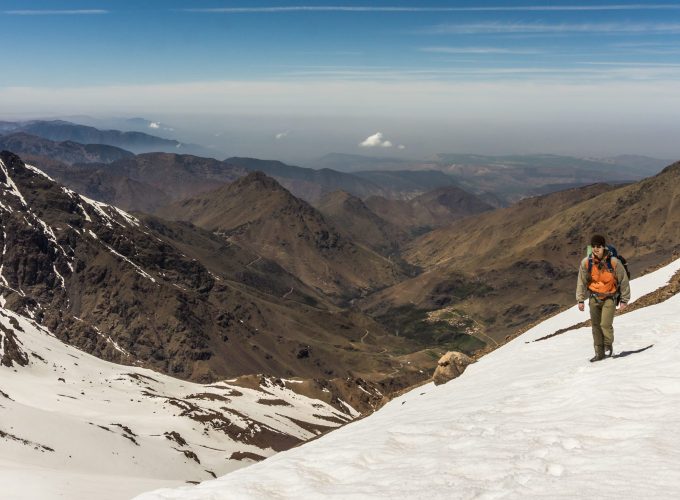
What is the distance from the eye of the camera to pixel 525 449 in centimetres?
1314

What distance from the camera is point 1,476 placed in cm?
3834

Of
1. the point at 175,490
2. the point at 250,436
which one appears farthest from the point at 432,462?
the point at 250,436

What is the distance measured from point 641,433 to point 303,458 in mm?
8946

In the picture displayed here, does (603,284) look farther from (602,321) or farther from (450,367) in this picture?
(450,367)

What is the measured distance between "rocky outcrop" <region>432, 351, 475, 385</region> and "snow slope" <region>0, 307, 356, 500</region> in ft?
90.9

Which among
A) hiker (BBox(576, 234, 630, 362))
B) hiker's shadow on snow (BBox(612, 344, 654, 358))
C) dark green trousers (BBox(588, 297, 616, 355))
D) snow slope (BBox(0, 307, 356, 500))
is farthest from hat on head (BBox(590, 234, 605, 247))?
snow slope (BBox(0, 307, 356, 500))

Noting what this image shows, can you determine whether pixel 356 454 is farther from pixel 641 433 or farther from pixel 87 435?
pixel 87 435

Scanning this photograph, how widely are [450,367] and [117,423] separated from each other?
89796 mm

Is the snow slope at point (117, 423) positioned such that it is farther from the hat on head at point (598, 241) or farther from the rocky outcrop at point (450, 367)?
the hat on head at point (598, 241)

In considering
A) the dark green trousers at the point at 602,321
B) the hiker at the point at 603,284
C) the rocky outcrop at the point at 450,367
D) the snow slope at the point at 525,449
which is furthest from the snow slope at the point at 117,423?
the hiker at the point at 603,284

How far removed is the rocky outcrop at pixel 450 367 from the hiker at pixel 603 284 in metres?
12.5

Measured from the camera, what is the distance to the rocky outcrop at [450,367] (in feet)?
105

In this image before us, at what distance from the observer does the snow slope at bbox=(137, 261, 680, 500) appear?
36.4 feet

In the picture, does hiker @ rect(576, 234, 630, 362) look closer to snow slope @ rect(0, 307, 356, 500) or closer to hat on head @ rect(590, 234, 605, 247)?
hat on head @ rect(590, 234, 605, 247)
